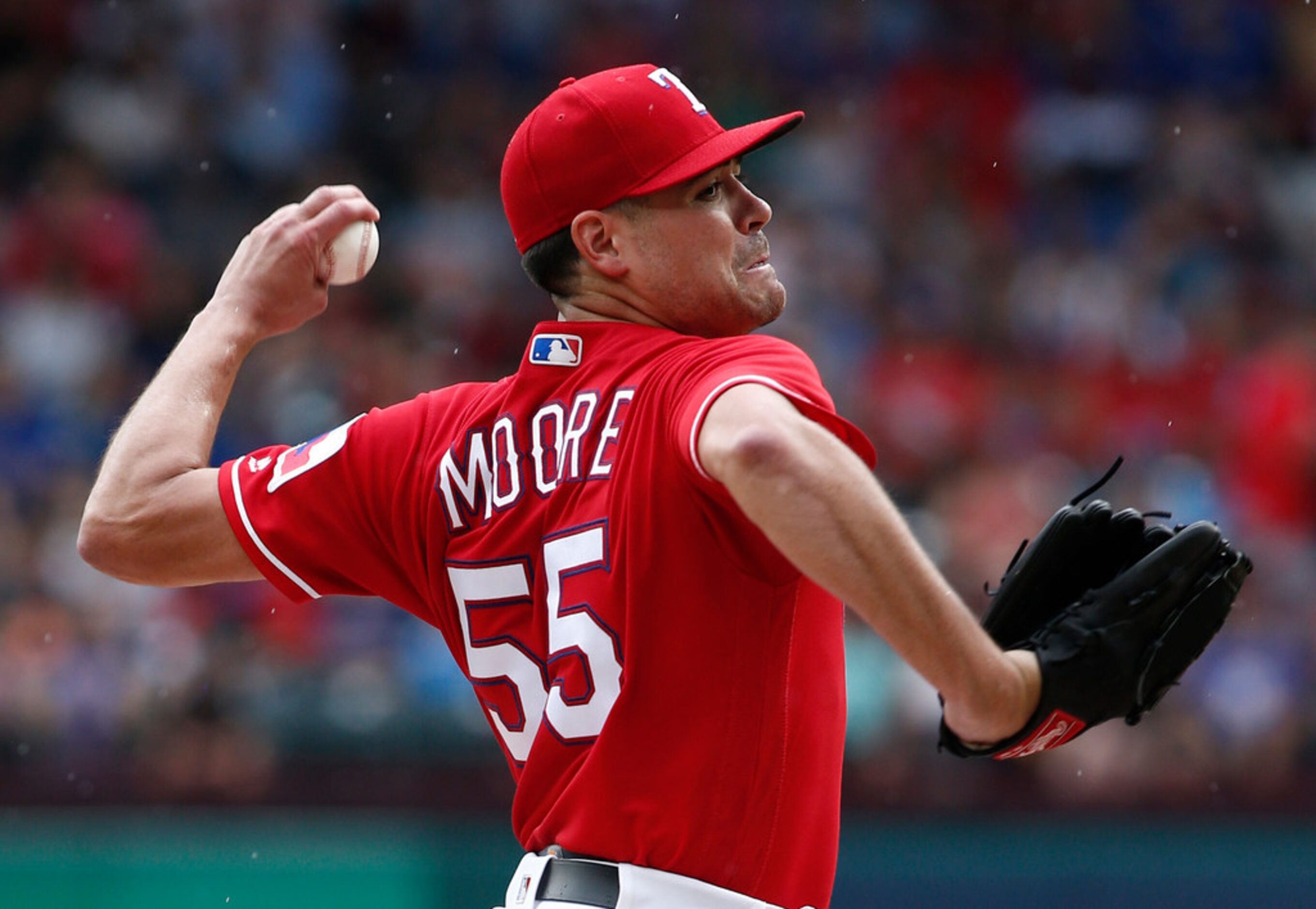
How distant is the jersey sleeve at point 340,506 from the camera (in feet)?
8.91

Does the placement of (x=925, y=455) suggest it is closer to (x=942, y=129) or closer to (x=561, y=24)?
(x=942, y=129)

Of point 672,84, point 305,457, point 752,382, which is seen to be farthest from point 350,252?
point 752,382

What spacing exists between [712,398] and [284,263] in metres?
1.18

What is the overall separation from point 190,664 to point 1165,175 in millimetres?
6865

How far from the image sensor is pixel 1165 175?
1067 centimetres

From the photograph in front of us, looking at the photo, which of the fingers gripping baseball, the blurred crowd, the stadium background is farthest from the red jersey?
the blurred crowd

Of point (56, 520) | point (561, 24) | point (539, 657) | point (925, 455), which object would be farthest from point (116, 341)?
point (539, 657)

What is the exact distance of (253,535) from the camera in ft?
8.95

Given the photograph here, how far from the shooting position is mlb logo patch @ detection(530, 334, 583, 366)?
259cm

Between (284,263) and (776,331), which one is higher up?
(284,263)

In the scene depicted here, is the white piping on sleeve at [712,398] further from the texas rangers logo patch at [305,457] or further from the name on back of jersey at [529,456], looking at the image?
the texas rangers logo patch at [305,457]

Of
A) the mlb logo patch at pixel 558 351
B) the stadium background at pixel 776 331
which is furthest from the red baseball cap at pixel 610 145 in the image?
the stadium background at pixel 776 331

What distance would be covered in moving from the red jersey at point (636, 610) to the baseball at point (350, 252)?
541 mm

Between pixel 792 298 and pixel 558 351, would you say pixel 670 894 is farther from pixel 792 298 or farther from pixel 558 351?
pixel 792 298
